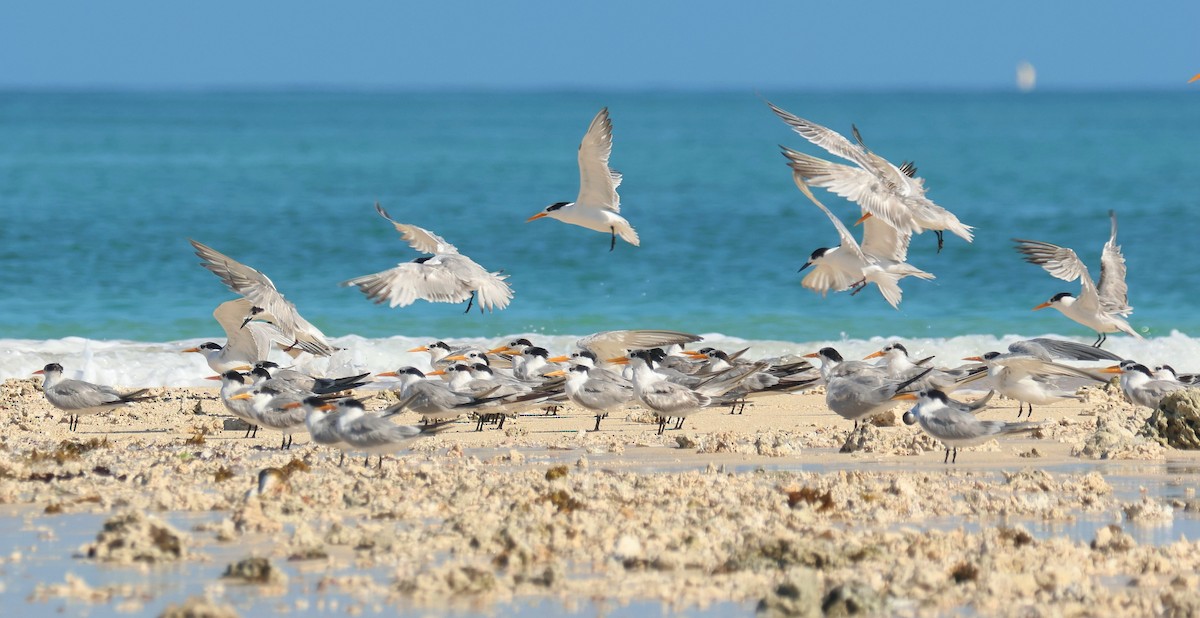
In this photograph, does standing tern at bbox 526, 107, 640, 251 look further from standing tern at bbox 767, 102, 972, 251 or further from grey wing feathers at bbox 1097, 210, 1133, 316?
grey wing feathers at bbox 1097, 210, 1133, 316

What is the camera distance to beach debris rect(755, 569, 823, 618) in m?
5.27

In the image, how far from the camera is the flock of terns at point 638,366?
9.92 m

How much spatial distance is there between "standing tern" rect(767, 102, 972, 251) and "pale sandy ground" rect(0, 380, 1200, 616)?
6.15 feet

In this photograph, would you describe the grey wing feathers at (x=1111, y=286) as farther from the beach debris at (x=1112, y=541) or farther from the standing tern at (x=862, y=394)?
the beach debris at (x=1112, y=541)

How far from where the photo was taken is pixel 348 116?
112 meters

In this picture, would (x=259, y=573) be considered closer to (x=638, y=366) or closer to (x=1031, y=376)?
(x=638, y=366)

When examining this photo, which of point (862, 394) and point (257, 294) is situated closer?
point (862, 394)

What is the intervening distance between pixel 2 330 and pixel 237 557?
14491 millimetres

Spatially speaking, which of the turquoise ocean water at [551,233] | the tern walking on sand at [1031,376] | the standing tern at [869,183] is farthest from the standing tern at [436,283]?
the tern walking on sand at [1031,376]

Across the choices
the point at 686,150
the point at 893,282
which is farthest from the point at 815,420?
the point at 686,150

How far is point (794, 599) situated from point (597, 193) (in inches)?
325

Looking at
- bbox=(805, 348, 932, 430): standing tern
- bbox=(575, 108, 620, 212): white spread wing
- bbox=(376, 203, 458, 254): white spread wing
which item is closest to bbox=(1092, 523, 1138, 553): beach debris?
bbox=(805, 348, 932, 430): standing tern

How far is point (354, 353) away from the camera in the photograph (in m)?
16.3

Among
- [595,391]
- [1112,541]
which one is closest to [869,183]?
[595,391]
